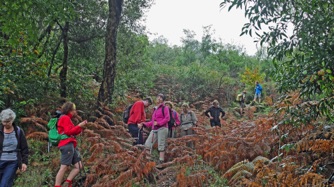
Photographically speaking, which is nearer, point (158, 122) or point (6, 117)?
point (6, 117)

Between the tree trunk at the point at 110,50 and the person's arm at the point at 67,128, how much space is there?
4885mm

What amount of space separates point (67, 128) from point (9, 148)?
0.99 meters

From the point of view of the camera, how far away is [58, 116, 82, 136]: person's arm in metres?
6.06

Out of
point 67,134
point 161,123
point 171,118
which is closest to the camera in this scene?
point 67,134

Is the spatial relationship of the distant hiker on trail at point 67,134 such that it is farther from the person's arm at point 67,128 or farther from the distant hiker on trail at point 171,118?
the distant hiker on trail at point 171,118

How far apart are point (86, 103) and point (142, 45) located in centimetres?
431

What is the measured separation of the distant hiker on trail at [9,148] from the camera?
5.45m

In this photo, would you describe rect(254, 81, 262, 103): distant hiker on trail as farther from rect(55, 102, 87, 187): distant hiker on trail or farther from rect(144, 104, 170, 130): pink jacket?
rect(55, 102, 87, 187): distant hiker on trail

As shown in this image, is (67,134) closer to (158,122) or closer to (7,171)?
(7,171)

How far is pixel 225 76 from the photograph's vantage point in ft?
80.4

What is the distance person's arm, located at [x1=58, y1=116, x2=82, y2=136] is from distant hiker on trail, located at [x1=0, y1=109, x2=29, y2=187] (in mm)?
685

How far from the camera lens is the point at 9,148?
5512 millimetres

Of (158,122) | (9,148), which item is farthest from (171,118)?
Answer: (9,148)

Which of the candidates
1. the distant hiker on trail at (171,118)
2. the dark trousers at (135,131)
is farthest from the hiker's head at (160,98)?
the dark trousers at (135,131)
